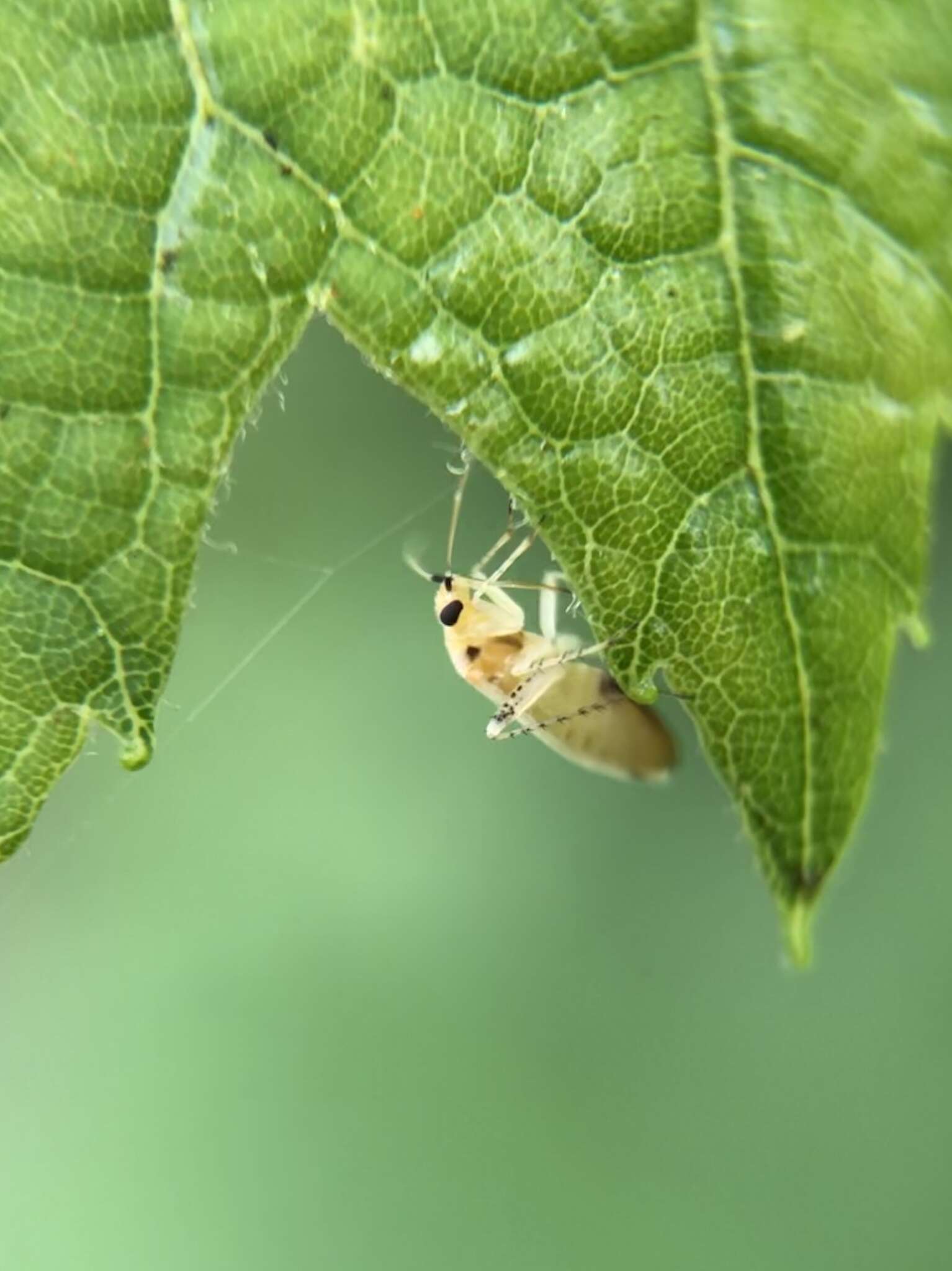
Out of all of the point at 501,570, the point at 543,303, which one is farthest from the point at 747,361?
the point at 501,570

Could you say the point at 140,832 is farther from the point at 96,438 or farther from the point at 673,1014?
the point at 96,438

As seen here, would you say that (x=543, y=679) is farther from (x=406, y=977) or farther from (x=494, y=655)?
(x=406, y=977)

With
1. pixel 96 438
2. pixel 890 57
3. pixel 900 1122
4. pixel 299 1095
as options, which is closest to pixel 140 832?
pixel 299 1095

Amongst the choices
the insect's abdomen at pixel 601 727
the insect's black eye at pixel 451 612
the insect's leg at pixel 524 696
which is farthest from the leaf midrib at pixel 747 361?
the insect's black eye at pixel 451 612

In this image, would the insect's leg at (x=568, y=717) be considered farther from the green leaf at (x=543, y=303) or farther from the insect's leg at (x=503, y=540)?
the green leaf at (x=543, y=303)

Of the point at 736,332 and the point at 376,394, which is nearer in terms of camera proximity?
the point at 736,332

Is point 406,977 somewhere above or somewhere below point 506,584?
below
